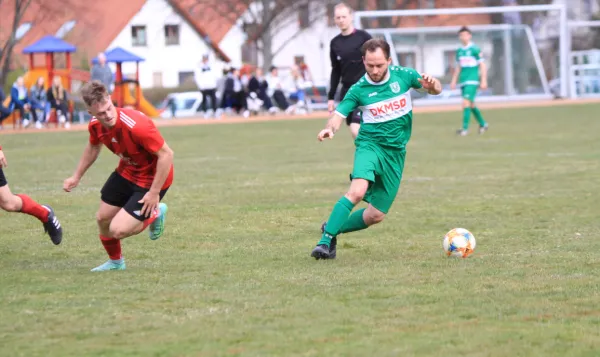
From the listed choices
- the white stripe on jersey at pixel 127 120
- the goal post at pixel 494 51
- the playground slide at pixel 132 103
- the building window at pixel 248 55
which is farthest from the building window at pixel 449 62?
the building window at pixel 248 55

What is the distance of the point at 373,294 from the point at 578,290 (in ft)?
3.99

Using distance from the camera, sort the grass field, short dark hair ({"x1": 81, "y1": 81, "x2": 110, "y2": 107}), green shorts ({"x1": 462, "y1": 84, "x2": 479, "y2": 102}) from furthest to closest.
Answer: green shorts ({"x1": 462, "y1": 84, "x2": 479, "y2": 102}), short dark hair ({"x1": 81, "y1": 81, "x2": 110, "y2": 107}), the grass field

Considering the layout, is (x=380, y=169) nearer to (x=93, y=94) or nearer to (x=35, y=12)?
(x=93, y=94)

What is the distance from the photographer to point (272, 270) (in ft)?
24.0

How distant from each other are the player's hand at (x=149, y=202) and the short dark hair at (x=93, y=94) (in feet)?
2.37

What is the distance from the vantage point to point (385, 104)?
25.8 feet

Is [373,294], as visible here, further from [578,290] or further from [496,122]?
[496,122]

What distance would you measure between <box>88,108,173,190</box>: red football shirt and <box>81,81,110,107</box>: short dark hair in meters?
0.25

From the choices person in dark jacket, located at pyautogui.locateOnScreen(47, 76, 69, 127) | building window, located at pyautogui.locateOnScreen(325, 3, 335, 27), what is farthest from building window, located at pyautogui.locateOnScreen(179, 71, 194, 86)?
person in dark jacket, located at pyautogui.locateOnScreen(47, 76, 69, 127)

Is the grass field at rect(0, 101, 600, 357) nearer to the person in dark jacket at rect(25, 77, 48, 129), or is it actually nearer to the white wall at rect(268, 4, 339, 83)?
the person in dark jacket at rect(25, 77, 48, 129)

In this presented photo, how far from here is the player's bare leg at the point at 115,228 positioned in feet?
23.8

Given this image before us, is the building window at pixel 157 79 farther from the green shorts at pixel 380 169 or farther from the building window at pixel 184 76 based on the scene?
the green shorts at pixel 380 169

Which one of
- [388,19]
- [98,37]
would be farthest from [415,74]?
[98,37]

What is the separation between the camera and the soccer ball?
25.4 feet
